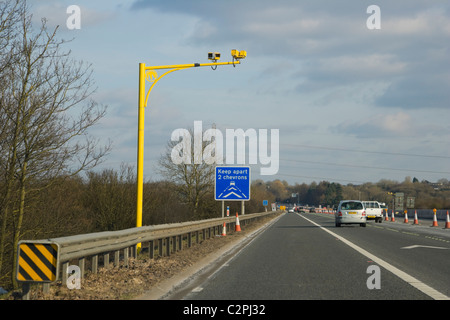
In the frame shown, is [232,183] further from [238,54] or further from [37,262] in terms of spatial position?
[37,262]

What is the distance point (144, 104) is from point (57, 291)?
9.50 metres

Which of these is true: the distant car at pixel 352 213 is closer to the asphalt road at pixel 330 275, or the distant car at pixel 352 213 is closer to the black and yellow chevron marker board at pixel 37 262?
the asphalt road at pixel 330 275

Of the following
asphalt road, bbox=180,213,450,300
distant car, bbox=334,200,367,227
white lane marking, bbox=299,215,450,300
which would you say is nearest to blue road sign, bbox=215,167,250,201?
distant car, bbox=334,200,367,227

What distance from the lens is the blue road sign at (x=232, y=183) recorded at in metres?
28.9

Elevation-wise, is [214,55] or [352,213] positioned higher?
[214,55]

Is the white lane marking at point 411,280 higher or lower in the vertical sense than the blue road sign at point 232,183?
lower

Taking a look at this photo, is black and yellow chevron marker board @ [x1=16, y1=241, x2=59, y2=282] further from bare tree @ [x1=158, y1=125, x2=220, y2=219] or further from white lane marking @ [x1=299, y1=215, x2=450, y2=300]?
bare tree @ [x1=158, y1=125, x2=220, y2=219]

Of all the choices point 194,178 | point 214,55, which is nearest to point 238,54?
point 214,55

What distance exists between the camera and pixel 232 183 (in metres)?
29.0

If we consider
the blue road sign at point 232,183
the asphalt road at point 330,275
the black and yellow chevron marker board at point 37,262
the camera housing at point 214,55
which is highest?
the camera housing at point 214,55

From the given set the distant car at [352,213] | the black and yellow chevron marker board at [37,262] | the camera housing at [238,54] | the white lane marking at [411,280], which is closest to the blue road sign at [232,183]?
the distant car at [352,213]

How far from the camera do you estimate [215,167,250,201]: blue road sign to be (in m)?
28.9

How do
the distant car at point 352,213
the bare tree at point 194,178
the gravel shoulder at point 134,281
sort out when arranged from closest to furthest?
the gravel shoulder at point 134,281
the distant car at point 352,213
the bare tree at point 194,178
